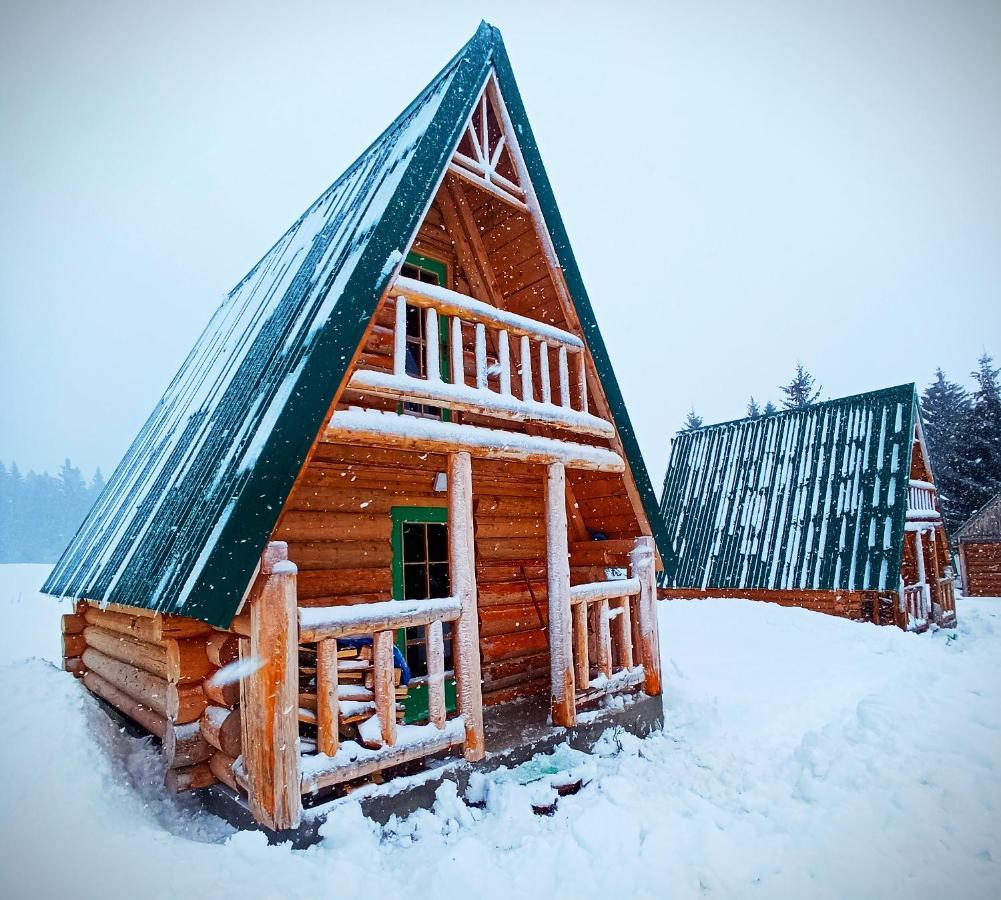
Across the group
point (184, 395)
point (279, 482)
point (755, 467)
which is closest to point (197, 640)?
point (279, 482)

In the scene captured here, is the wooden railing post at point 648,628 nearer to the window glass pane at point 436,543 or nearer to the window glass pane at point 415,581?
the window glass pane at point 436,543

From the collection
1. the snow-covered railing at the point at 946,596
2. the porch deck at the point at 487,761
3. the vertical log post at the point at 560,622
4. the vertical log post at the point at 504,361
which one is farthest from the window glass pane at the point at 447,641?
the snow-covered railing at the point at 946,596

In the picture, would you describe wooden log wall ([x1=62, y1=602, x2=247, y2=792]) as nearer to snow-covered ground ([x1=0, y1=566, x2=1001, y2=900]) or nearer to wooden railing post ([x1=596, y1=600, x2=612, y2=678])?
snow-covered ground ([x1=0, y1=566, x2=1001, y2=900])

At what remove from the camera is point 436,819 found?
491cm

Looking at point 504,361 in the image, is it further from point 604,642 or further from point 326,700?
point 326,700

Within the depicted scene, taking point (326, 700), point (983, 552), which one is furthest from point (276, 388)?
point (983, 552)

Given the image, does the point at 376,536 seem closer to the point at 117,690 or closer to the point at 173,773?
the point at 173,773

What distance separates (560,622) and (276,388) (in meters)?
3.71

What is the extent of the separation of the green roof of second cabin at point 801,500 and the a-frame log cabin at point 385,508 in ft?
29.9

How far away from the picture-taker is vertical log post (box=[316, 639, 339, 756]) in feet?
14.6

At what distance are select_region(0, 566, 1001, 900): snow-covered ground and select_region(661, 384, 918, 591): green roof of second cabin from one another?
302 inches

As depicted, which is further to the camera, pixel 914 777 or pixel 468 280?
pixel 468 280

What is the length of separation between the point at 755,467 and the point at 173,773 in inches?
681

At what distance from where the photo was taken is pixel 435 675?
17.0ft
